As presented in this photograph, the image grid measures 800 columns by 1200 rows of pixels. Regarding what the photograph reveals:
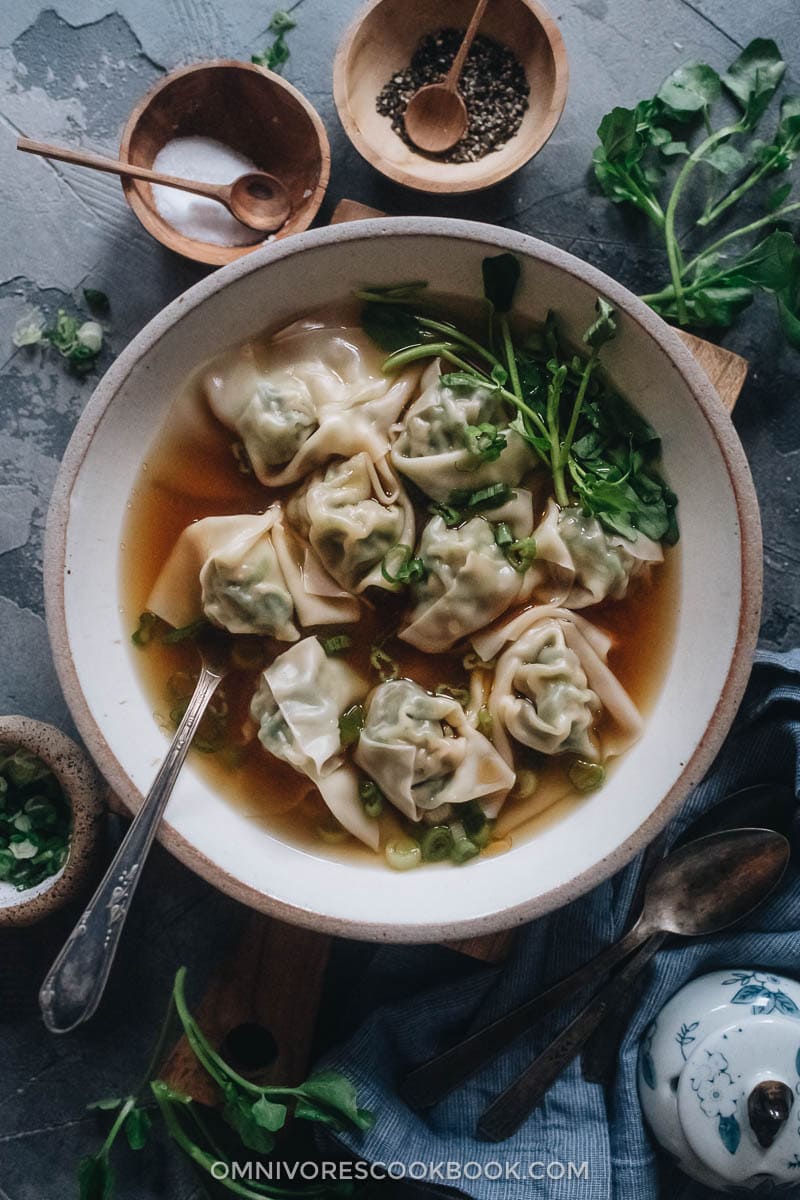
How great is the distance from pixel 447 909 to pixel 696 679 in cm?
81

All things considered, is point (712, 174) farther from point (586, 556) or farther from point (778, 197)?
point (586, 556)

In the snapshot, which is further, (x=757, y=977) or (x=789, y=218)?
(x=789, y=218)

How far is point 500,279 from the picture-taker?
7.82 ft

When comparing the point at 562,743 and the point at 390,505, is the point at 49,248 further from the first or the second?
the point at 562,743

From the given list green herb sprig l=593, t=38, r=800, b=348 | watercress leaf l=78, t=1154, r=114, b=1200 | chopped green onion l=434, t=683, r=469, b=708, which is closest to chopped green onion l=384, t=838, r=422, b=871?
chopped green onion l=434, t=683, r=469, b=708

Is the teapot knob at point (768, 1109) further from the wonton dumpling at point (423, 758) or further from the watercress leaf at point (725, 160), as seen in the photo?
the watercress leaf at point (725, 160)

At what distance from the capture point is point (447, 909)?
91.4 inches

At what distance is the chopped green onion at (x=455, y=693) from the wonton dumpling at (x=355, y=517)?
0.30m

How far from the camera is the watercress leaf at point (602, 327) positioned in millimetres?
2266

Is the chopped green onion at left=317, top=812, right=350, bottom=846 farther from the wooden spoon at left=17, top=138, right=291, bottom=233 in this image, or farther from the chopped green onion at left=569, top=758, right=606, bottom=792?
the wooden spoon at left=17, top=138, right=291, bottom=233

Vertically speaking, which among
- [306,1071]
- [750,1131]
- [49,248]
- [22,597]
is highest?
[49,248]

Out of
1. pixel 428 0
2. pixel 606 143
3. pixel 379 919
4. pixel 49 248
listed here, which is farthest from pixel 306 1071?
pixel 428 0

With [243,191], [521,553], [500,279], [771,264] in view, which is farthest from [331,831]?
[771,264]

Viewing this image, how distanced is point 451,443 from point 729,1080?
1683 millimetres
